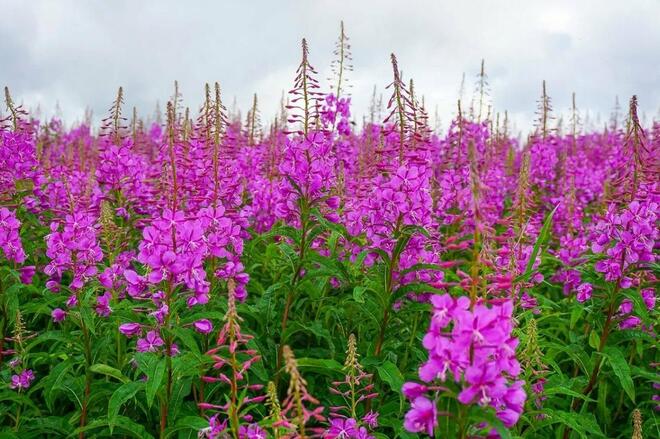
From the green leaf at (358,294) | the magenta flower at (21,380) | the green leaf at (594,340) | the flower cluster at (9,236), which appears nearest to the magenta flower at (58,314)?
the magenta flower at (21,380)

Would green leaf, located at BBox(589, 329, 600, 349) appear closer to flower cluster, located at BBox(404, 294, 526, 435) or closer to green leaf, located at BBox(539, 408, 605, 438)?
green leaf, located at BBox(539, 408, 605, 438)

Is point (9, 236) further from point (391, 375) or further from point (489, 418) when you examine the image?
point (489, 418)

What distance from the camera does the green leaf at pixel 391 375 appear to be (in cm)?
324

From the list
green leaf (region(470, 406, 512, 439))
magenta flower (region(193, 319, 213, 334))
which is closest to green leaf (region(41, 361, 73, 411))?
magenta flower (region(193, 319, 213, 334))

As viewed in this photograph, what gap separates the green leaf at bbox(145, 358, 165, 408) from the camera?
2.87m

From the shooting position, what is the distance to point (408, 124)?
13.4 ft

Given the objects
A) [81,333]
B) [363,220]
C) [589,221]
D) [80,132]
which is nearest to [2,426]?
[81,333]

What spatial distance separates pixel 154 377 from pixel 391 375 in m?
1.36

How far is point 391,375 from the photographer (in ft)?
10.9

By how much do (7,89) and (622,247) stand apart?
20.4ft

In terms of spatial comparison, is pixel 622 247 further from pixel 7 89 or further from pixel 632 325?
pixel 7 89

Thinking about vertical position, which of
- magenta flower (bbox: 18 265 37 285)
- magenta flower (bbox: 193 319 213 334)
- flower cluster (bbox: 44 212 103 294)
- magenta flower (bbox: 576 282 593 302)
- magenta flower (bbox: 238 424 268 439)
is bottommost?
magenta flower (bbox: 238 424 268 439)

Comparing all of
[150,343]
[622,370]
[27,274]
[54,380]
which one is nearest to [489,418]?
[622,370]

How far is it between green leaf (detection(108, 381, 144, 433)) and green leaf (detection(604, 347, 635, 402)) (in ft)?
9.91
